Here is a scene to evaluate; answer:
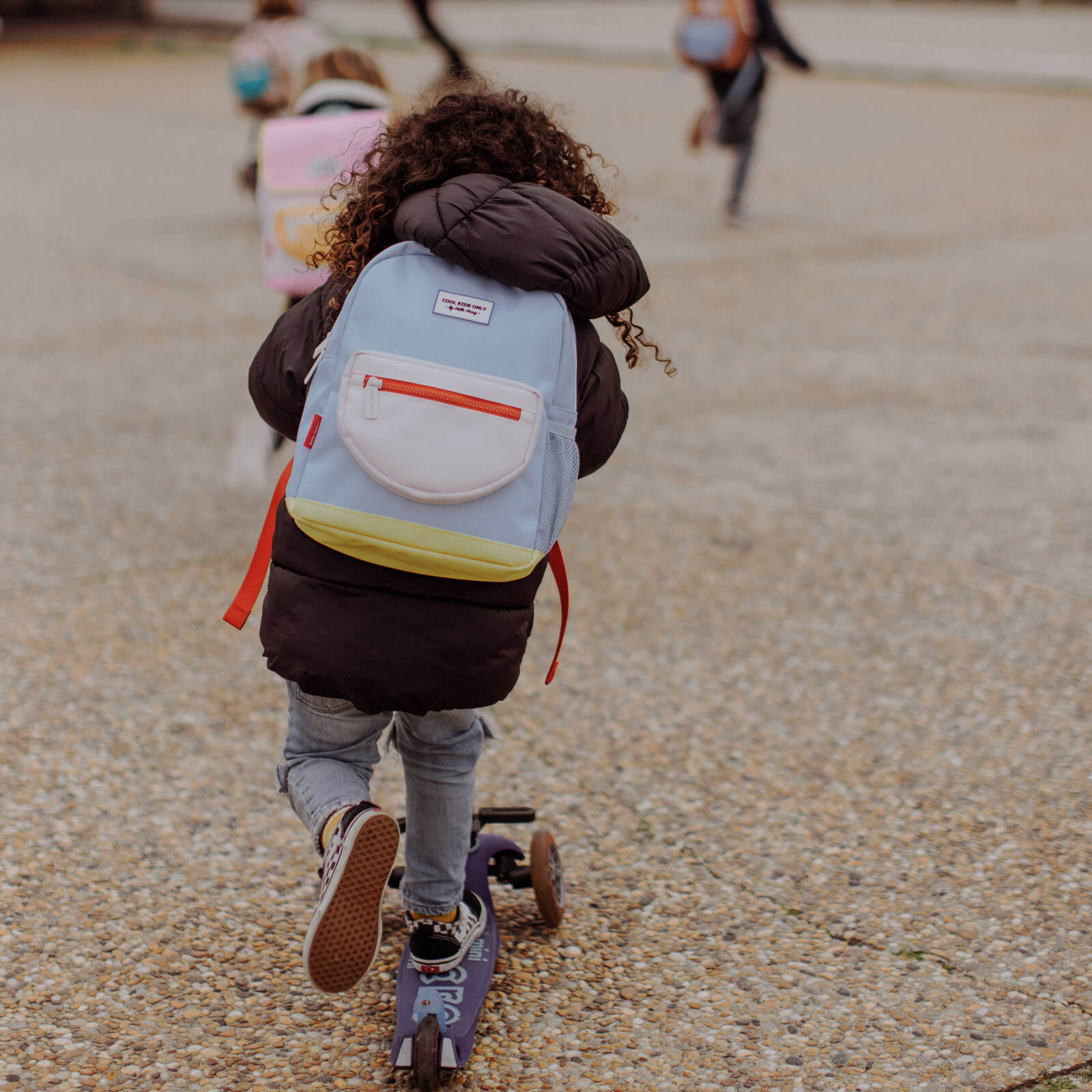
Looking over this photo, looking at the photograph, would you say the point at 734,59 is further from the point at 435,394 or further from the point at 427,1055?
the point at 427,1055

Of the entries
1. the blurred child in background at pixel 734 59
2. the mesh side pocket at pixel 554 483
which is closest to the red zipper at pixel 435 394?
the mesh side pocket at pixel 554 483

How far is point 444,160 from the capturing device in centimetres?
223

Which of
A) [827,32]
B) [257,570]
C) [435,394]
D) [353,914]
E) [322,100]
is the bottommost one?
[827,32]

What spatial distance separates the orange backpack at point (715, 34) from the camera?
9164 mm

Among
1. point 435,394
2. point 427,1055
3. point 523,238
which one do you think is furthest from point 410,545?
point 427,1055

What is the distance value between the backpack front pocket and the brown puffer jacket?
0.17 meters

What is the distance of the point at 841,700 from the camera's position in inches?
148

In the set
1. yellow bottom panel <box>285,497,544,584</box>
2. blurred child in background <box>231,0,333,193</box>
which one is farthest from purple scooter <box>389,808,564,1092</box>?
blurred child in background <box>231,0,333,193</box>

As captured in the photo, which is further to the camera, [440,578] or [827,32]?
[827,32]

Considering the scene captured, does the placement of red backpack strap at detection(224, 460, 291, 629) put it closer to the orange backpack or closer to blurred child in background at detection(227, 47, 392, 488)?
blurred child in background at detection(227, 47, 392, 488)

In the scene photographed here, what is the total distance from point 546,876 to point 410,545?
35.7 inches

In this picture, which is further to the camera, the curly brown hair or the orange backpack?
the orange backpack

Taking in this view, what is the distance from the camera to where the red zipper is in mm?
2045

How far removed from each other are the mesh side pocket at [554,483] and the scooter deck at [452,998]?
0.84 metres
